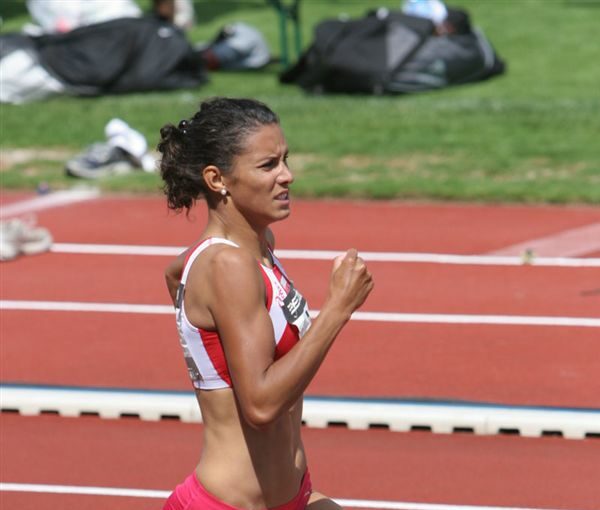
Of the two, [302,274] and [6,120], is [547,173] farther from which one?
[6,120]

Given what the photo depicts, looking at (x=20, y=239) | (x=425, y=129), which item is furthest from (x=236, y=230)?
(x=425, y=129)

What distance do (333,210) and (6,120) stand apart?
17.9ft

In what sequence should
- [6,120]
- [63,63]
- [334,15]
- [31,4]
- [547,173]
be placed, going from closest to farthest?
[547,173] → [6,120] → [63,63] → [31,4] → [334,15]

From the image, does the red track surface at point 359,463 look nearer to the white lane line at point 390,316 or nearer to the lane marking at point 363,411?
the lane marking at point 363,411

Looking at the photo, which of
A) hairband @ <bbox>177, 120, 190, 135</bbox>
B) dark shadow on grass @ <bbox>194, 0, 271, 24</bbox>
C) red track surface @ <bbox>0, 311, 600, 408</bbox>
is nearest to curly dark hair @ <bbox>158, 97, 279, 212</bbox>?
hairband @ <bbox>177, 120, 190, 135</bbox>

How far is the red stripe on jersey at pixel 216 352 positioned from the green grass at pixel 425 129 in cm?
887

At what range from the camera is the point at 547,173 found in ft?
43.4

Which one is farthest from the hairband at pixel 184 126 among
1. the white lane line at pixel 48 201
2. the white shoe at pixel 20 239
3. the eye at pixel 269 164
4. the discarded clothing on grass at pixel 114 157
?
the discarded clothing on grass at pixel 114 157

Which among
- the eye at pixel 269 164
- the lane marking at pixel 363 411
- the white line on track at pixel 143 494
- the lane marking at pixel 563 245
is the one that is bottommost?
the lane marking at pixel 563 245

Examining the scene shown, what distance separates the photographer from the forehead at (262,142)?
148 inches

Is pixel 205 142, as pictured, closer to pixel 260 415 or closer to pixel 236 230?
pixel 236 230

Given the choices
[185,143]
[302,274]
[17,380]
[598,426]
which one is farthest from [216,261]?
[302,274]

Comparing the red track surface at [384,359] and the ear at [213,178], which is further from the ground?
the ear at [213,178]

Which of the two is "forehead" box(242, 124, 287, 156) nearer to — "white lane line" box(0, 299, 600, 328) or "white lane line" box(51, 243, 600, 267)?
"white lane line" box(0, 299, 600, 328)
